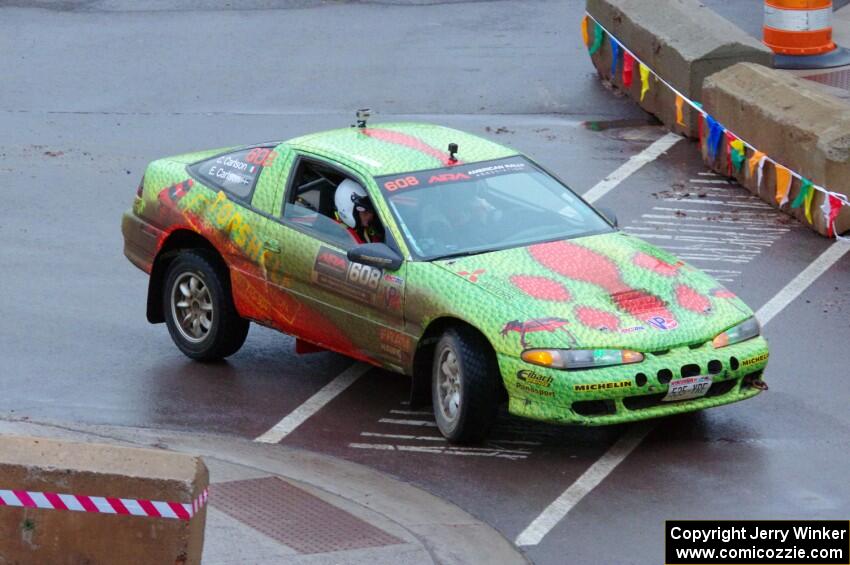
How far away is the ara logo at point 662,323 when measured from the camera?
951cm

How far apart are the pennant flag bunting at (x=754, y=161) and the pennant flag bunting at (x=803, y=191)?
712 mm

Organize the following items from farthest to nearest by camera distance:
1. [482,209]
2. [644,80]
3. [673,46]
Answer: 1. [644,80]
2. [673,46]
3. [482,209]

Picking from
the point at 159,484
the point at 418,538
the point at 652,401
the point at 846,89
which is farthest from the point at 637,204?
the point at 159,484

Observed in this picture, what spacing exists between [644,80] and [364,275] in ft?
27.1

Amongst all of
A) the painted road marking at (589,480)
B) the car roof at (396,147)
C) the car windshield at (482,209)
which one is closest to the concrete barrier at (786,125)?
the painted road marking at (589,480)

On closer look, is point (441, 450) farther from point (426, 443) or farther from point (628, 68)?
point (628, 68)

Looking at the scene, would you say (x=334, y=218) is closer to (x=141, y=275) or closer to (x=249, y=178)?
(x=249, y=178)

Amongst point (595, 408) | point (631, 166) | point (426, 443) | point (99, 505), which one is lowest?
point (631, 166)

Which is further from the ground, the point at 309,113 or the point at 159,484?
the point at 159,484

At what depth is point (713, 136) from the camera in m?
15.9

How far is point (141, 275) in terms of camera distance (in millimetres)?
13359

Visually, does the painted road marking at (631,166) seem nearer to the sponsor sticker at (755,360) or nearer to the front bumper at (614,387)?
the sponsor sticker at (755,360)

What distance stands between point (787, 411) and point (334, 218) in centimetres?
309

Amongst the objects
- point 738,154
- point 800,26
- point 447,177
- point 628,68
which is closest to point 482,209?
point 447,177
